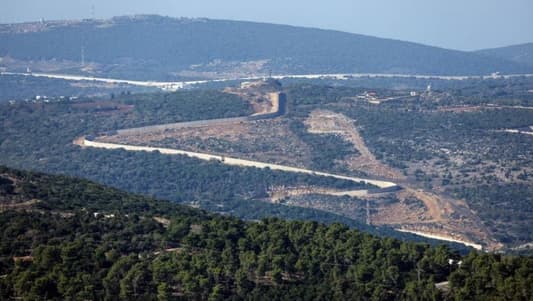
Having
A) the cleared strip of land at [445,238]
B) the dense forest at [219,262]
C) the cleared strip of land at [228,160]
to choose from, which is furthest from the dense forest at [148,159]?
the dense forest at [219,262]

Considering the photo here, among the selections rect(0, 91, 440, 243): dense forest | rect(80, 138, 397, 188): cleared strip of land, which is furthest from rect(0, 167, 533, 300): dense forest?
rect(80, 138, 397, 188): cleared strip of land

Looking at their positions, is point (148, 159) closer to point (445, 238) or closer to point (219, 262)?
point (445, 238)

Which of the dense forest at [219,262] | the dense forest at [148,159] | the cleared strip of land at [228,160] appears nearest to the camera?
the dense forest at [219,262]

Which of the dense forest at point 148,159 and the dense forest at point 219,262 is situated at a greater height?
the dense forest at point 219,262

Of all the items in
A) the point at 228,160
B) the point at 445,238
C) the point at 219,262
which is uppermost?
the point at 219,262

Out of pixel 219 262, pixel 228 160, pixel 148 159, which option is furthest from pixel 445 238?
pixel 148 159

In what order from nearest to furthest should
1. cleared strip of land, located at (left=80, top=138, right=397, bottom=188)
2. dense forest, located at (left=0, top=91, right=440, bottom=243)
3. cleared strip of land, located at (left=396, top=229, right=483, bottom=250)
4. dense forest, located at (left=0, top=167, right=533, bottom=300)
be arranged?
dense forest, located at (left=0, top=167, right=533, bottom=300)
cleared strip of land, located at (left=396, top=229, right=483, bottom=250)
dense forest, located at (left=0, top=91, right=440, bottom=243)
cleared strip of land, located at (left=80, top=138, right=397, bottom=188)

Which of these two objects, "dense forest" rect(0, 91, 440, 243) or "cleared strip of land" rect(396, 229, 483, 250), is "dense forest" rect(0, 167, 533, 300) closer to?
"cleared strip of land" rect(396, 229, 483, 250)

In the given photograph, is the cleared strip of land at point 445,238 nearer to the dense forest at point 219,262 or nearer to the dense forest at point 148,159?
the dense forest at point 148,159

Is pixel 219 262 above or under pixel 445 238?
above
